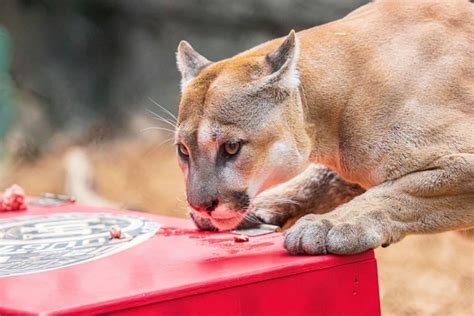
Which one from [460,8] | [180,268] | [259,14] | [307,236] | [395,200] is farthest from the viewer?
[259,14]

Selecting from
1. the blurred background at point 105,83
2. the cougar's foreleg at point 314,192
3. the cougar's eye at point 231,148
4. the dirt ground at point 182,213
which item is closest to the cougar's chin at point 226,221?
the cougar's eye at point 231,148

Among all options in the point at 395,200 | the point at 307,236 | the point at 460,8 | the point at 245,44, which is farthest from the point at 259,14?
the point at 307,236

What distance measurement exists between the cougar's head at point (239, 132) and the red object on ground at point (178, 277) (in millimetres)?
139

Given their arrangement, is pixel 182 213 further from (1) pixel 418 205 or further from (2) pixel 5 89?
(1) pixel 418 205

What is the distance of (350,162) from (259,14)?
7.41 feet

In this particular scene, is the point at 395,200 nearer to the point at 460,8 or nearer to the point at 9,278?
the point at 460,8

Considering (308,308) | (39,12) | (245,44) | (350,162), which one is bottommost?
(308,308)

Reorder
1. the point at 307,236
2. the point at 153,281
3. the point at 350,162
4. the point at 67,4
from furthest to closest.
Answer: the point at 67,4
the point at 350,162
the point at 307,236
the point at 153,281

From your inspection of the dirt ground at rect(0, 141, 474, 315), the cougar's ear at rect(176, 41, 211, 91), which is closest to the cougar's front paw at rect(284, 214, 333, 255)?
the cougar's ear at rect(176, 41, 211, 91)

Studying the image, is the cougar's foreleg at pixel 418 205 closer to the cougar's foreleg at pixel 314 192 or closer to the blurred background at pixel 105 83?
the cougar's foreleg at pixel 314 192

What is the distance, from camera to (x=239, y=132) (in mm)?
1990

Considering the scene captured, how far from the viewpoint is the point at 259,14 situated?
4344mm

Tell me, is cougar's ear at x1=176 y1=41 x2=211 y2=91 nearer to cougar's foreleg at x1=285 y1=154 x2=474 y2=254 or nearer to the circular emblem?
the circular emblem

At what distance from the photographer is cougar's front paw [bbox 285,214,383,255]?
1.81m
